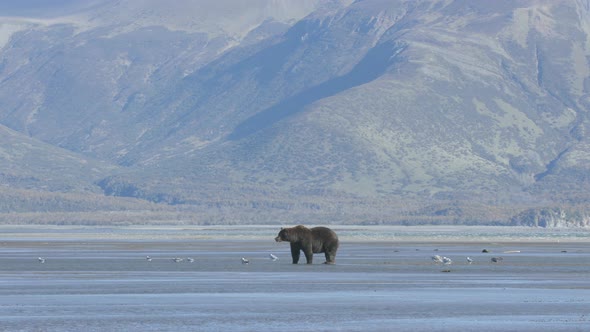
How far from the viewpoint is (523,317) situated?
138 feet

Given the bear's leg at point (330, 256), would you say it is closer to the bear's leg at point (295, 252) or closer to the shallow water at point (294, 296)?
the shallow water at point (294, 296)

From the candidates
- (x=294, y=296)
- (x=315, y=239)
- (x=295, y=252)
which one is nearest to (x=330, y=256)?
(x=315, y=239)

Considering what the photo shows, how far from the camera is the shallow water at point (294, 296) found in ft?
134

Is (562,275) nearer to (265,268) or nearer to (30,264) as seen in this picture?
(265,268)

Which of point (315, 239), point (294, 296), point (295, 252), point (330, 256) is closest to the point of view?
point (294, 296)

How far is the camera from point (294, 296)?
49312 mm

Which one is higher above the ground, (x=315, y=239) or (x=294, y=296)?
(x=315, y=239)

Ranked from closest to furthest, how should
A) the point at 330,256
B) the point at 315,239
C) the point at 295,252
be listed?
the point at 315,239, the point at 330,256, the point at 295,252

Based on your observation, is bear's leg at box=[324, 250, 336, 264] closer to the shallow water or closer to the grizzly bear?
the grizzly bear

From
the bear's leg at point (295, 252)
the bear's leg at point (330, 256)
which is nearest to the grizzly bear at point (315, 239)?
the bear's leg at point (330, 256)

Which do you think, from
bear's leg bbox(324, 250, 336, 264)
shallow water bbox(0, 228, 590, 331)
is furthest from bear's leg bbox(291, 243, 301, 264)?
bear's leg bbox(324, 250, 336, 264)

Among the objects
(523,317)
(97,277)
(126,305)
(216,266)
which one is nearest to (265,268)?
(216,266)

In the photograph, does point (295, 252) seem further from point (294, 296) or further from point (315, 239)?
point (294, 296)

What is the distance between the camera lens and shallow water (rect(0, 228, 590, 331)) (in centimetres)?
4097
